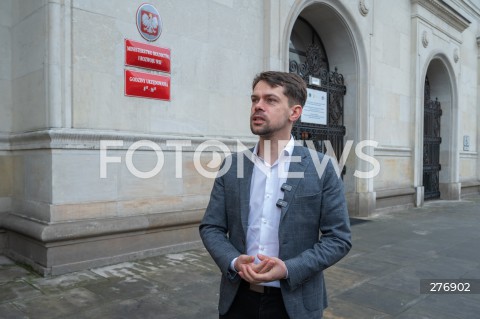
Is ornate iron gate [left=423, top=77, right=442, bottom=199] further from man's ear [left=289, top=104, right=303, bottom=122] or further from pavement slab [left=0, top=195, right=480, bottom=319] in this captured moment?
man's ear [left=289, top=104, right=303, bottom=122]

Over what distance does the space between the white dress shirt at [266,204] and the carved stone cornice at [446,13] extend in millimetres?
11982

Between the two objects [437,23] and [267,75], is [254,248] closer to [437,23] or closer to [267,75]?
[267,75]

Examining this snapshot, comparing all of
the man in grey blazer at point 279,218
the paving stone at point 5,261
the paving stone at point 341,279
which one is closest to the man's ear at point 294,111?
the man in grey blazer at point 279,218

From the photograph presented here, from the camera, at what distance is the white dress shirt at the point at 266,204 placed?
2.08 meters

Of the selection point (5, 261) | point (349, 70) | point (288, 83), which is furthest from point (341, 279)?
point (349, 70)

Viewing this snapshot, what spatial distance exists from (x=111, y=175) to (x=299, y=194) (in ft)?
13.1

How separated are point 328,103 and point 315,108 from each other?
2.32 ft

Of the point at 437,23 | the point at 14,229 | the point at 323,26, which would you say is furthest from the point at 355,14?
the point at 14,229

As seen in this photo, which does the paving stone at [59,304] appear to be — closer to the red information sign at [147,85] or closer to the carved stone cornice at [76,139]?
the carved stone cornice at [76,139]

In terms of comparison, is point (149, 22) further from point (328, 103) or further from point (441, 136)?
point (441, 136)

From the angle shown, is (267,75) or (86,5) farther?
(86,5)

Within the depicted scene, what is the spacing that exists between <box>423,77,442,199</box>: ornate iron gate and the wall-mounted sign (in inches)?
445

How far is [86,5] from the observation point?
518 centimetres

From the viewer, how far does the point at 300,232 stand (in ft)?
6.77
